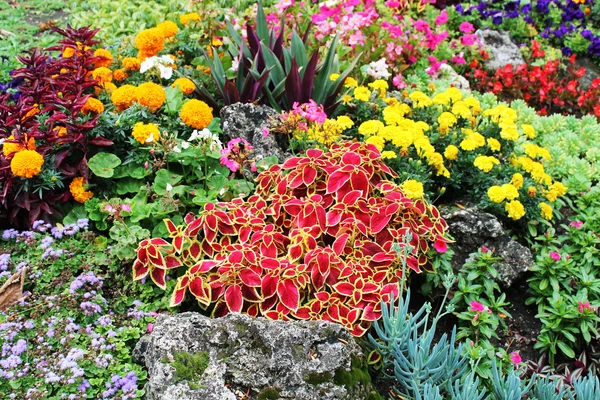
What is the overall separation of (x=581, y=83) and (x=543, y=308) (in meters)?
3.91

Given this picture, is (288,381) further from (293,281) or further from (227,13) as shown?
(227,13)

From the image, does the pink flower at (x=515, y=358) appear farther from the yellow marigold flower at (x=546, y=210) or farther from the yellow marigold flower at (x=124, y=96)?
the yellow marigold flower at (x=124, y=96)

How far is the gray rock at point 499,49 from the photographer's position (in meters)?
6.47

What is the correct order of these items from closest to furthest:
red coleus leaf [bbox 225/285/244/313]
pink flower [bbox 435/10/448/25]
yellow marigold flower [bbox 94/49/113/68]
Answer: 1. red coleus leaf [bbox 225/285/244/313]
2. yellow marigold flower [bbox 94/49/113/68]
3. pink flower [bbox 435/10/448/25]

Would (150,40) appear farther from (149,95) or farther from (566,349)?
(566,349)

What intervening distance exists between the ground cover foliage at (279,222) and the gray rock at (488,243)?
10 centimetres

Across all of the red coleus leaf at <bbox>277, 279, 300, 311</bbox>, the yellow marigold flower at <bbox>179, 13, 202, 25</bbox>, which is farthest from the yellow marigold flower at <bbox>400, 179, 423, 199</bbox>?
the yellow marigold flower at <bbox>179, 13, 202, 25</bbox>

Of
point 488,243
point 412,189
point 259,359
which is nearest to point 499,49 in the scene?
point 488,243

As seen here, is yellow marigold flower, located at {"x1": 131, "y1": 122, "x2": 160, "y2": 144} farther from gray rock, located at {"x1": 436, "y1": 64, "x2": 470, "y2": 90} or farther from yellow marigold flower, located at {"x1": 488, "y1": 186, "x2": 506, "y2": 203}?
gray rock, located at {"x1": 436, "y1": 64, "x2": 470, "y2": 90}

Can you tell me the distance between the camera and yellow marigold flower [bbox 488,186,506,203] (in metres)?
3.59

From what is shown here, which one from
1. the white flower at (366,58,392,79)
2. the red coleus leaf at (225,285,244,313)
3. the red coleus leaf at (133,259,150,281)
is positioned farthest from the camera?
the white flower at (366,58,392,79)

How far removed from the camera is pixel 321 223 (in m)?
3.42

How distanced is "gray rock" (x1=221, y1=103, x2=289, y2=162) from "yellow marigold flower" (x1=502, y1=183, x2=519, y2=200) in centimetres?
148

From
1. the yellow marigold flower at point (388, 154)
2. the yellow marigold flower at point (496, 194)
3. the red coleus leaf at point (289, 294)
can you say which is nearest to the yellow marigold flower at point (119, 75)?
the yellow marigold flower at point (388, 154)
